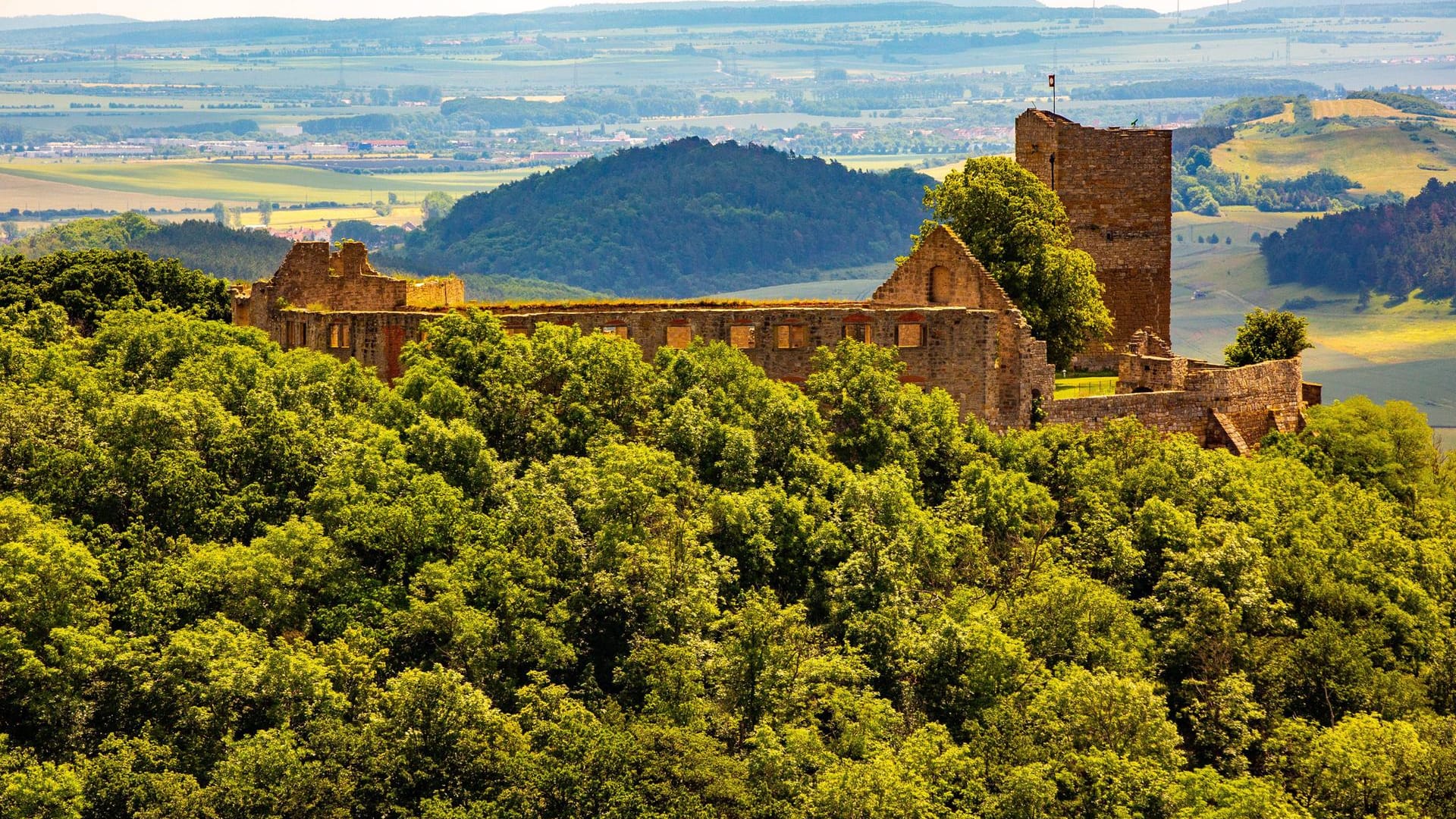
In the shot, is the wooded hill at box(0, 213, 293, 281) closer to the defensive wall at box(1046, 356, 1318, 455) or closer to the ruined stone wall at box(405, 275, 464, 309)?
the ruined stone wall at box(405, 275, 464, 309)

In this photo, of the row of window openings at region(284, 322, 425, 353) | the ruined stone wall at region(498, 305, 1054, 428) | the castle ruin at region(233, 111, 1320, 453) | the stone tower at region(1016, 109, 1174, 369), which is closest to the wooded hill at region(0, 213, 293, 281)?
the stone tower at region(1016, 109, 1174, 369)

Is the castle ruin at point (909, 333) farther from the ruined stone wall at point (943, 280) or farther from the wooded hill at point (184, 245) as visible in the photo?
the wooded hill at point (184, 245)

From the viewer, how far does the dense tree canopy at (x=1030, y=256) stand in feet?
251

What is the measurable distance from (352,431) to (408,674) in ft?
35.2

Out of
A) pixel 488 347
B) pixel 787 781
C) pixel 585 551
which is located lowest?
pixel 787 781

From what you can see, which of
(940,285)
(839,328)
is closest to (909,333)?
(839,328)

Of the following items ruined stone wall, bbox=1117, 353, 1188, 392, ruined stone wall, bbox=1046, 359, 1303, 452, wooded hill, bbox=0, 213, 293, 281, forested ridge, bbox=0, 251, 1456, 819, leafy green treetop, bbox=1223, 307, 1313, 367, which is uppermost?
wooded hill, bbox=0, 213, 293, 281

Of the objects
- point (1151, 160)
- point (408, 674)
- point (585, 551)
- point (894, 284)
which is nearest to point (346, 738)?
point (408, 674)

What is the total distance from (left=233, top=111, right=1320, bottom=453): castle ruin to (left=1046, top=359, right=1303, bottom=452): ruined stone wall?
42mm

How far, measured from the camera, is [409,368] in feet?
223

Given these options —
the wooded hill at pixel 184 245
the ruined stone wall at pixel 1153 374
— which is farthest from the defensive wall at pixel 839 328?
the wooded hill at pixel 184 245

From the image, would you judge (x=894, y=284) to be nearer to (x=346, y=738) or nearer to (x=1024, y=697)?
(x=1024, y=697)

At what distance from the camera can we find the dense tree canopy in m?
76.4

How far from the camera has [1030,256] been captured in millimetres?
76812
